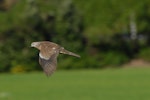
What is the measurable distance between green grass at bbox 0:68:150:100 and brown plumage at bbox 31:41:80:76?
18758 mm

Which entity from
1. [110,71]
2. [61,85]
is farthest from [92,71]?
[61,85]

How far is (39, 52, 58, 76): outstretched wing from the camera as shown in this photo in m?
1.91

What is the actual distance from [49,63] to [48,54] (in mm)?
44

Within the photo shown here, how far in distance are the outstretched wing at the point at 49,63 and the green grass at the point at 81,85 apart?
18.8 m

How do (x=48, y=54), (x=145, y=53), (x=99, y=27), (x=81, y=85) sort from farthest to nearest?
(x=99, y=27) < (x=145, y=53) < (x=81, y=85) < (x=48, y=54)

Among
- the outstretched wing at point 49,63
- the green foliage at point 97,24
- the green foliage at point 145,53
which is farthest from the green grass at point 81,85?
the outstretched wing at point 49,63

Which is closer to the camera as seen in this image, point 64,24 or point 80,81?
point 80,81

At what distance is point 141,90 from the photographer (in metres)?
24.9

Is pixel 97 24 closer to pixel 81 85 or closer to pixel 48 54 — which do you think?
pixel 81 85

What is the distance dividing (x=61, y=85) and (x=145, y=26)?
10.9 m

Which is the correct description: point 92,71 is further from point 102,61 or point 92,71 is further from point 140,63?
point 140,63

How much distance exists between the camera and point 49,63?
77.0 inches

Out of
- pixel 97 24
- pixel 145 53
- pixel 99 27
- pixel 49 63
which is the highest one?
pixel 49 63

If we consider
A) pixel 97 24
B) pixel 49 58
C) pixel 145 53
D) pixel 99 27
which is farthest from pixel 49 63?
pixel 97 24
